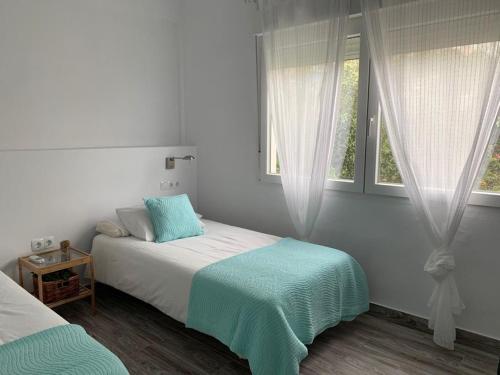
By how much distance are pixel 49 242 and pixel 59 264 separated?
397 millimetres

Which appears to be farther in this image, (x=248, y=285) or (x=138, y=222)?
(x=138, y=222)

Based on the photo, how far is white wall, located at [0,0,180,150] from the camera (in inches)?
115

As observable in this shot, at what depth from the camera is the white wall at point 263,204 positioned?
2.52 metres

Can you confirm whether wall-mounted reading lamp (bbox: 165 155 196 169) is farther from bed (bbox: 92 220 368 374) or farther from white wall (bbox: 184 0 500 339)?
bed (bbox: 92 220 368 374)

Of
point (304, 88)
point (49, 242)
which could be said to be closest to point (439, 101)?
point (304, 88)

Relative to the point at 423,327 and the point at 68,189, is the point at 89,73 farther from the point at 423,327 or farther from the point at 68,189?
the point at 423,327

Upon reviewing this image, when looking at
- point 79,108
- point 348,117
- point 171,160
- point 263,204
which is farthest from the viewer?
point 171,160

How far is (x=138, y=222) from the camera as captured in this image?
3.12 metres

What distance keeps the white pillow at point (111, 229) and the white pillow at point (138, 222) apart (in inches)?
1.6

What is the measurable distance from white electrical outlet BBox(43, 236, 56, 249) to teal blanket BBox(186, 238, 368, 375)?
138 cm

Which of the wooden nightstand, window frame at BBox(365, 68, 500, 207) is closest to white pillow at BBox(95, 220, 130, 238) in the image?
the wooden nightstand

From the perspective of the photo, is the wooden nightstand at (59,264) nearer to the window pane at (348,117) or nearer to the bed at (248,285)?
the bed at (248,285)

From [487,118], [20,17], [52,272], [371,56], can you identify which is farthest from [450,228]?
[20,17]

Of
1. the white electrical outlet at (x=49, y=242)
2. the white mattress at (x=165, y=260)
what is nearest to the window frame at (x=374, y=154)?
the white mattress at (x=165, y=260)
